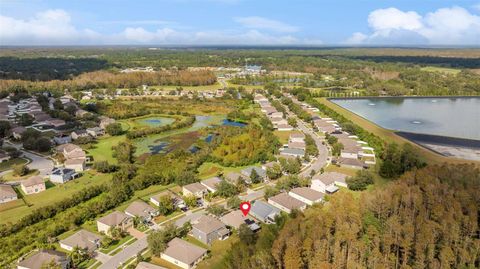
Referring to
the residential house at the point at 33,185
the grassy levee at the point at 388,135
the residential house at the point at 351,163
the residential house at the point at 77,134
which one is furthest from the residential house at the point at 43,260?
the grassy levee at the point at 388,135

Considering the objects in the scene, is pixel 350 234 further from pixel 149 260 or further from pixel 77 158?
pixel 77 158

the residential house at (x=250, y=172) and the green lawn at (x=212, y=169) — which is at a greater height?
the residential house at (x=250, y=172)

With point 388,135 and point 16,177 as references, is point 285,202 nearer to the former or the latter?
point 16,177

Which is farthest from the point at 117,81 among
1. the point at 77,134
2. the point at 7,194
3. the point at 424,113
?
the point at 424,113

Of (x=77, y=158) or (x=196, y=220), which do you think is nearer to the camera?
(x=196, y=220)

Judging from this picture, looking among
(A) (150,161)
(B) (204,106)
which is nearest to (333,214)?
(A) (150,161)

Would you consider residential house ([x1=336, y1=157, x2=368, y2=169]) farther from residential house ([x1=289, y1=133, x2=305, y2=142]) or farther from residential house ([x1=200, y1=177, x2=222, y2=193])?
residential house ([x1=200, y1=177, x2=222, y2=193])

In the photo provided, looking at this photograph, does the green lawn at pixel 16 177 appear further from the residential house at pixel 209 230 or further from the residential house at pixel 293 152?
the residential house at pixel 293 152
